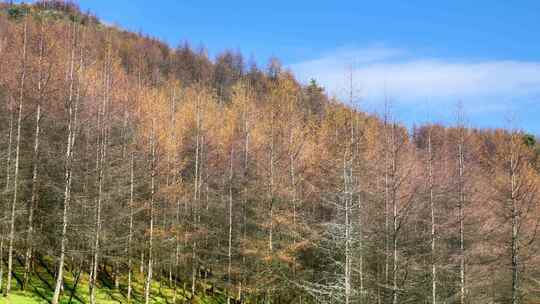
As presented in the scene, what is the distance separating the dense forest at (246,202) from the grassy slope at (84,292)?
222 millimetres

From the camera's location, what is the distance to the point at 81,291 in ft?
95.8

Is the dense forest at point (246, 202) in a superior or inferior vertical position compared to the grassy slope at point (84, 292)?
superior

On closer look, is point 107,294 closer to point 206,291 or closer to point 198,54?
point 206,291

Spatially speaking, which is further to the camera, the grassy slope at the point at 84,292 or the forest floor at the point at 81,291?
the forest floor at the point at 81,291

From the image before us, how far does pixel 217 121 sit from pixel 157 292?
23.9 m

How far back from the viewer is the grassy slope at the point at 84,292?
24577mm

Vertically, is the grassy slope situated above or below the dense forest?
below

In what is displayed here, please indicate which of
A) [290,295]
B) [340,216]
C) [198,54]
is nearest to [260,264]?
[290,295]

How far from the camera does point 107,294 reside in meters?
30.0

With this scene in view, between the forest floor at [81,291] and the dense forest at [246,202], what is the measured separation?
0.70 ft

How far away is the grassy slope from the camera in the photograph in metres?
24.6

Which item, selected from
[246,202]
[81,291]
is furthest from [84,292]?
[246,202]

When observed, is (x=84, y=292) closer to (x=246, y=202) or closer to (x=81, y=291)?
(x=81, y=291)

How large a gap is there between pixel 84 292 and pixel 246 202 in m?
11.7
